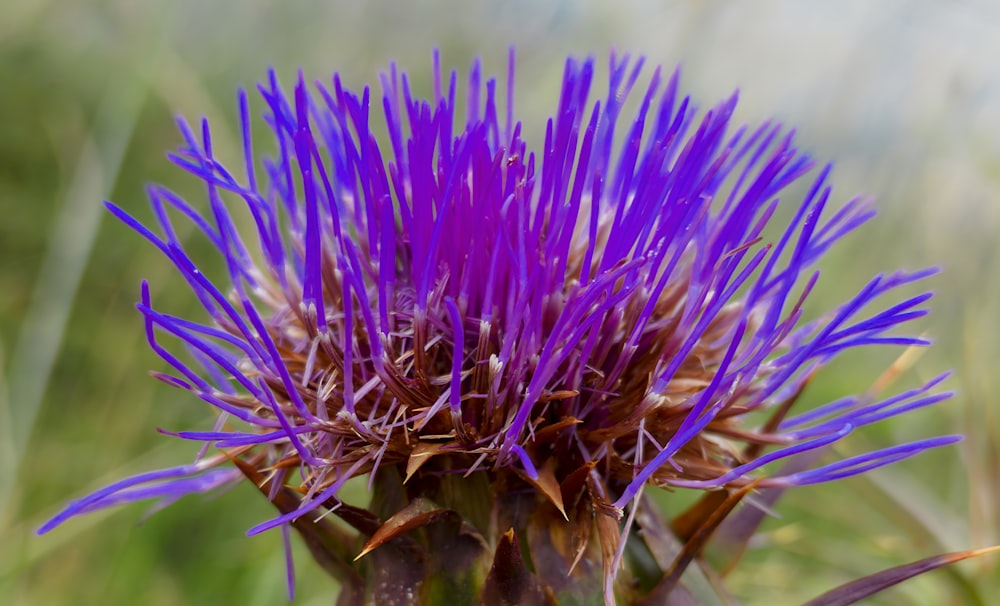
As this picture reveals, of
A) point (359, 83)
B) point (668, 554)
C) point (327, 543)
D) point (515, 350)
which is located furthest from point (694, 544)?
point (359, 83)

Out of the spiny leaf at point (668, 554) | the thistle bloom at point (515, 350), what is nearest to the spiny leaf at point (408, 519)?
the thistle bloom at point (515, 350)

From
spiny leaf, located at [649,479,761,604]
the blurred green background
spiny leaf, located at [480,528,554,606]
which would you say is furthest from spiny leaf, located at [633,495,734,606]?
the blurred green background

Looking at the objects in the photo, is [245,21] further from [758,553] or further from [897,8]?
[758,553]

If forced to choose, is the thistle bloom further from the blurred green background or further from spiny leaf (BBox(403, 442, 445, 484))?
the blurred green background

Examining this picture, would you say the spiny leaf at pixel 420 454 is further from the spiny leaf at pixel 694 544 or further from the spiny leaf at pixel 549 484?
the spiny leaf at pixel 694 544

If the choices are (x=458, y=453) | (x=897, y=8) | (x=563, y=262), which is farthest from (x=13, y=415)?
(x=897, y=8)
